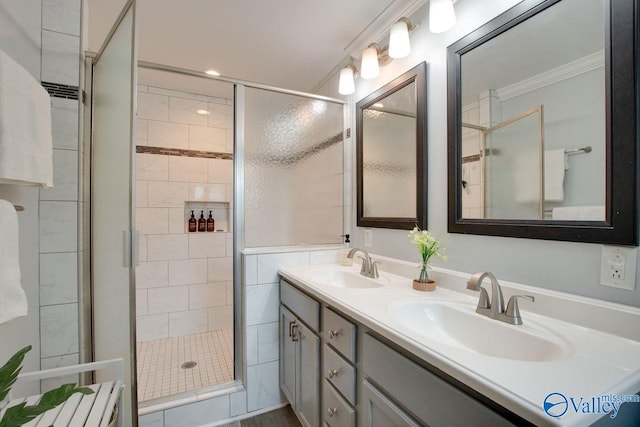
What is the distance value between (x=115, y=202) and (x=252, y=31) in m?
1.31

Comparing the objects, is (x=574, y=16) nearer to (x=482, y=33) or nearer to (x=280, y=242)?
(x=482, y=33)

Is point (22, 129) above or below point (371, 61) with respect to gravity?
below

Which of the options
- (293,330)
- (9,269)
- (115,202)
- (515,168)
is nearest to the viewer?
(9,269)

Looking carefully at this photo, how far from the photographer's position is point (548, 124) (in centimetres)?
95

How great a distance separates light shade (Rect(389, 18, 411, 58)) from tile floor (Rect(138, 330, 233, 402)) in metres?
2.31

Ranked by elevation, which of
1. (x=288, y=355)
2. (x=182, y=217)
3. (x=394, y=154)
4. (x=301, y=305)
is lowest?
(x=288, y=355)

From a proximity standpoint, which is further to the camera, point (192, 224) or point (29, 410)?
point (192, 224)

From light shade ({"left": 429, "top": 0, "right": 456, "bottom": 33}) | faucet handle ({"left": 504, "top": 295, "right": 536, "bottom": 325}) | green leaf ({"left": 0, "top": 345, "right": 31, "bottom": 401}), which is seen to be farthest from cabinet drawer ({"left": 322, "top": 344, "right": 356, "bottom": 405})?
light shade ({"left": 429, "top": 0, "right": 456, "bottom": 33})

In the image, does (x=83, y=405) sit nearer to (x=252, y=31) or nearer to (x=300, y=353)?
(x=300, y=353)

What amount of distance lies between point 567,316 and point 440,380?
0.51m

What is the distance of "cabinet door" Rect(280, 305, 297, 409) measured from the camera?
5.06 feet

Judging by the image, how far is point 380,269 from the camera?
5.50 ft

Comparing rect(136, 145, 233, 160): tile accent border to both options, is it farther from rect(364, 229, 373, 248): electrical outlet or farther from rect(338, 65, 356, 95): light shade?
rect(364, 229, 373, 248): electrical outlet

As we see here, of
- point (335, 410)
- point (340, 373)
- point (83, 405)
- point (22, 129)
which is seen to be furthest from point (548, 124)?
point (83, 405)
